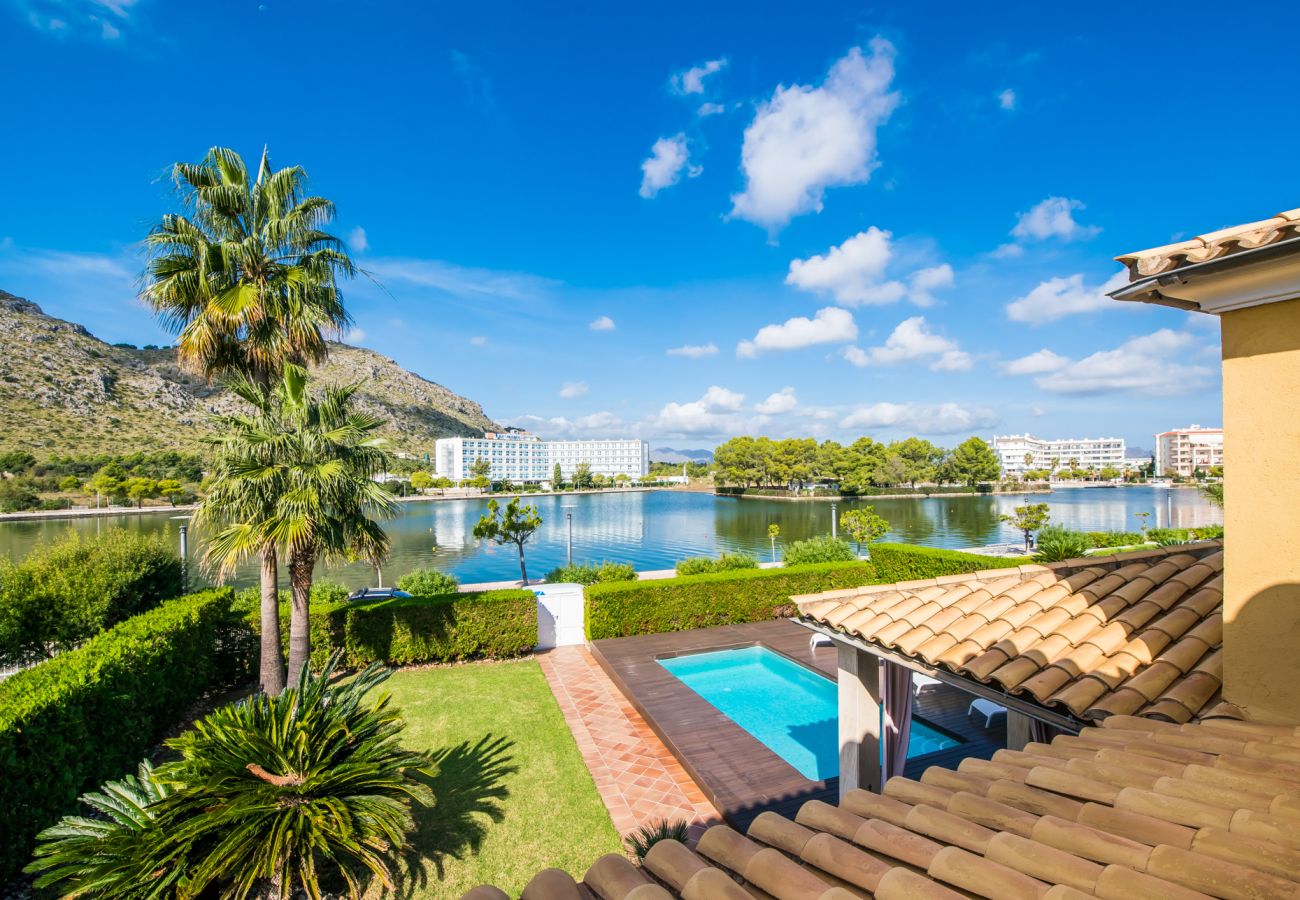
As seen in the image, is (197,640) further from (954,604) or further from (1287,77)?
(1287,77)

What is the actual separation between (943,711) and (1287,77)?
1067 centimetres

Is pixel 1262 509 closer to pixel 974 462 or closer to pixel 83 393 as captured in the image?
pixel 83 393

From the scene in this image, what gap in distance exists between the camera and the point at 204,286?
7.25 metres

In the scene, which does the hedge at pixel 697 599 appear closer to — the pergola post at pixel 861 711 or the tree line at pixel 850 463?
the pergola post at pixel 861 711

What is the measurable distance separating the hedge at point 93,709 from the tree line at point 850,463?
216 feet

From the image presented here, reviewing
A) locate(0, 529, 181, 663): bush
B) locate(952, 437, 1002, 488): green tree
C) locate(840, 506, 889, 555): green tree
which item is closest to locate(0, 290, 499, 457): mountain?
locate(840, 506, 889, 555): green tree

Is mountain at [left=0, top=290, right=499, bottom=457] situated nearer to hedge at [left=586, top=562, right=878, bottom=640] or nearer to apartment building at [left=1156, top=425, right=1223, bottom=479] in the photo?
hedge at [left=586, top=562, right=878, bottom=640]

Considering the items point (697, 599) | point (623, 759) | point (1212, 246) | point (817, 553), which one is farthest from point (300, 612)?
point (817, 553)

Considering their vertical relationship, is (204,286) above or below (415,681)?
above

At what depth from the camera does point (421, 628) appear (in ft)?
33.1

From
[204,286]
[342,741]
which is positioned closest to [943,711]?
[342,741]

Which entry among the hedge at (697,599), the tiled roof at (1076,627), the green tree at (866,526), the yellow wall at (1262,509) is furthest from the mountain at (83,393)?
the yellow wall at (1262,509)

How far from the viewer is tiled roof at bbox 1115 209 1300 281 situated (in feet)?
7.06

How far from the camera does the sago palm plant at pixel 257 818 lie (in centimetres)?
356
